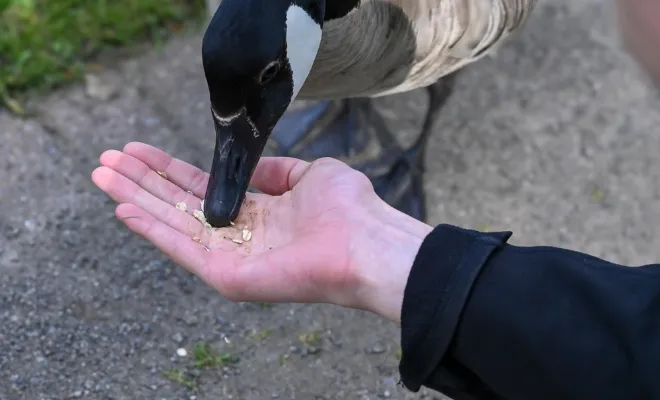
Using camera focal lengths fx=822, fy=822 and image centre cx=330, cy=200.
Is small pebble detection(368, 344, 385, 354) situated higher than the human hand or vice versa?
the human hand

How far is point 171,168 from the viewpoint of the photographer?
1688 mm

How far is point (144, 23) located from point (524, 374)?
2.10m

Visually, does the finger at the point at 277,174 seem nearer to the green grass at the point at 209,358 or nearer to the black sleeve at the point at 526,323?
the green grass at the point at 209,358

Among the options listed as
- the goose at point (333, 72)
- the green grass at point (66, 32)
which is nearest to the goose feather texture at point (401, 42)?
the goose at point (333, 72)

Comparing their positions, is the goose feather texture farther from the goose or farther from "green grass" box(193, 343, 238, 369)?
"green grass" box(193, 343, 238, 369)

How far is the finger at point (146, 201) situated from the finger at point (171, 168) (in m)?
0.10

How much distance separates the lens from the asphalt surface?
183cm

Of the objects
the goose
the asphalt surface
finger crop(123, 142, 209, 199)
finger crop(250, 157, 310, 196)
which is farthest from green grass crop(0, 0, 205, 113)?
finger crop(250, 157, 310, 196)

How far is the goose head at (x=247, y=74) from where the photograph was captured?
1.38 metres

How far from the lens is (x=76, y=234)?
211 cm

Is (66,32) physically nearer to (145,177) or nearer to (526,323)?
(145,177)

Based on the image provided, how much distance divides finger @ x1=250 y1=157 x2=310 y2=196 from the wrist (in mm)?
323

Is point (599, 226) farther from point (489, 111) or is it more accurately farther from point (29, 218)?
point (29, 218)

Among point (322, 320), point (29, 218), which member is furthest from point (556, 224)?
point (29, 218)
